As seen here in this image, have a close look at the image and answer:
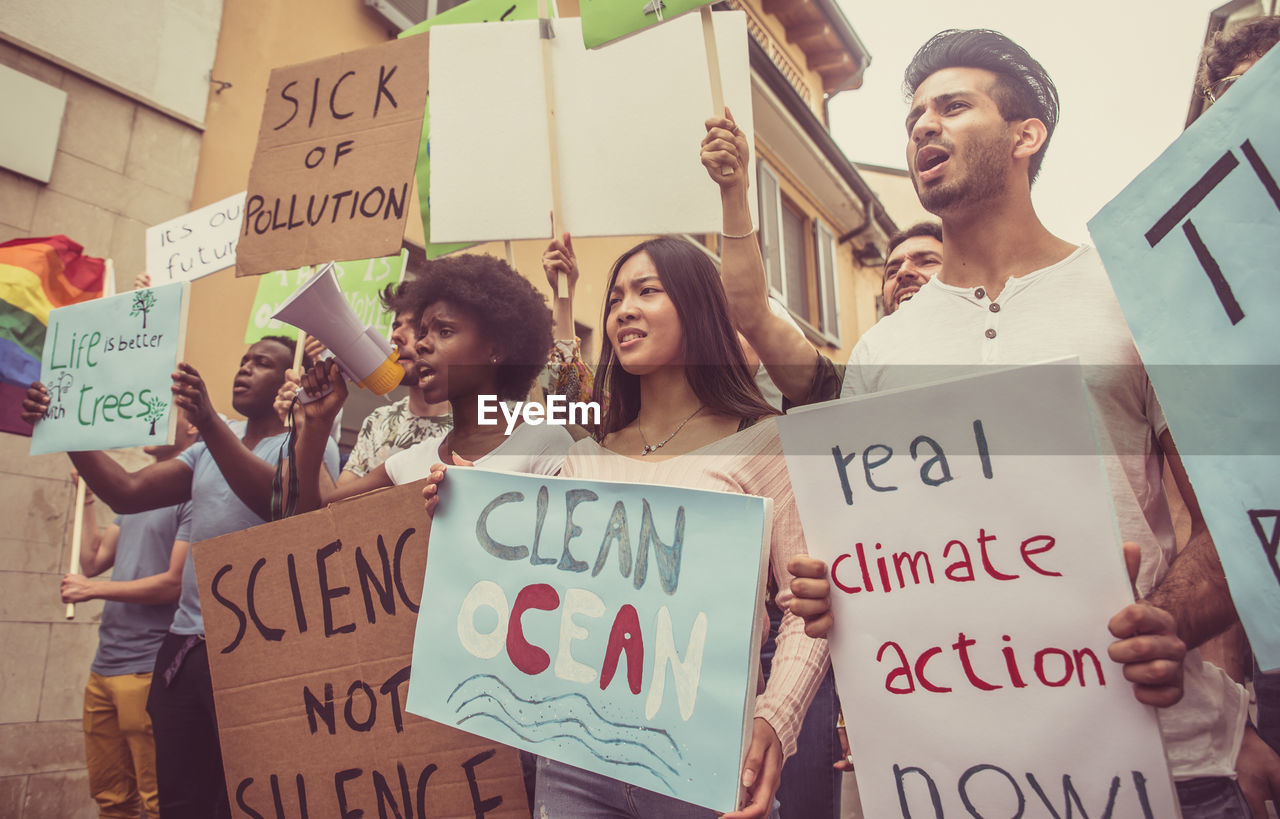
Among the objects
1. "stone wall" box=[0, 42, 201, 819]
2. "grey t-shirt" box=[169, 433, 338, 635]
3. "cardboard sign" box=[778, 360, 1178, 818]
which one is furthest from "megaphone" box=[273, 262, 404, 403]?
"stone wall" box=[0, 42, 201, 819]

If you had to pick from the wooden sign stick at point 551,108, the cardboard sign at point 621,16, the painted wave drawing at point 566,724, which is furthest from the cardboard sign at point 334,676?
the cardboard sign at point 621,16

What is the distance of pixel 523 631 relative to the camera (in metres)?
1.40

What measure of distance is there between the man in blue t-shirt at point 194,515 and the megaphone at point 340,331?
384mm

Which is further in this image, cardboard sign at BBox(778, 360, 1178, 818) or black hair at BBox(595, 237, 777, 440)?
black hair at BBox(595, 237, 777, 440)

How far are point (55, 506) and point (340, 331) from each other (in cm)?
261

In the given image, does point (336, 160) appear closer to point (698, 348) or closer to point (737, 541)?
point (698, 348)

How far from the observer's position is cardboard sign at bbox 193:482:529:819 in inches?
62.4

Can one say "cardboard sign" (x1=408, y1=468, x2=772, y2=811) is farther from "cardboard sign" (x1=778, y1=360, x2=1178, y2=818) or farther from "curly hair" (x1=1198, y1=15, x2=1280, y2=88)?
"curly hair" (x1=1198, y1=15, x2=1280, y2=88)

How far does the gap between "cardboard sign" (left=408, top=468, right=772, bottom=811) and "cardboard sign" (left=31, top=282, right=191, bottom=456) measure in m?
1.33

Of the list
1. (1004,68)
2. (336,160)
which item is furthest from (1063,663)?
(336,160)

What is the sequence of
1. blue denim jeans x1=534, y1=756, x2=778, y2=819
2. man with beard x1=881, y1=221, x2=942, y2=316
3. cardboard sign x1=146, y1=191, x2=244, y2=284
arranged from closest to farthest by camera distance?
blue denim jeans x1=534, y1=756, x2=778, y2=819
man with beard x1=881, y1=221, x2=942, y2=316
cardboard sign x1=146, y1=191, x2=244, y2=284

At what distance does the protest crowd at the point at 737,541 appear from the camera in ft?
3.45

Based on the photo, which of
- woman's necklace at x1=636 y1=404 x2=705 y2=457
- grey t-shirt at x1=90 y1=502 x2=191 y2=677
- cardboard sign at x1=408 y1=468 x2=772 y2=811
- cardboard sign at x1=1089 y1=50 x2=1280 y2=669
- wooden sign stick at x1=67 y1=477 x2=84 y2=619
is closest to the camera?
cardboard sign at x1=1089 y1=50 x2=1280 y2=669

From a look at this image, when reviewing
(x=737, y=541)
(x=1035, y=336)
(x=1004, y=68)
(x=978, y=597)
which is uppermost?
(x=1004, y=68)
